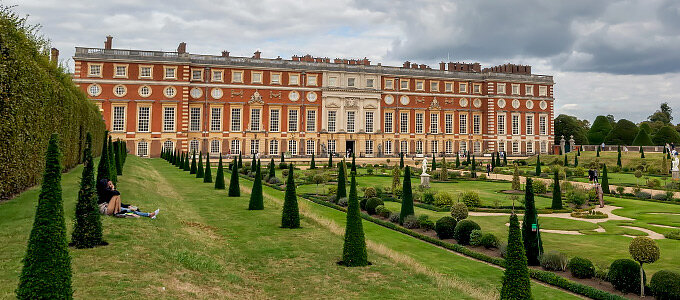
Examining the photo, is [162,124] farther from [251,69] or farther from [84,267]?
[84,267]

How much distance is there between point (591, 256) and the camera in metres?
11.3

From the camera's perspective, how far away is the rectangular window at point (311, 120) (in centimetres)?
5275

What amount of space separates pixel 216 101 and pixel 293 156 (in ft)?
34.2

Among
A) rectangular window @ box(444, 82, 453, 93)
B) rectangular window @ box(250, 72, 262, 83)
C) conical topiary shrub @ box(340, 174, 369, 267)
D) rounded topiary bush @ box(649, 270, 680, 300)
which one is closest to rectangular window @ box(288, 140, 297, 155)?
rectangular window @ box(250, 72, 262, 83)

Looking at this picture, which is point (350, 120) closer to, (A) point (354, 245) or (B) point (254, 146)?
(B) point (254, 146)

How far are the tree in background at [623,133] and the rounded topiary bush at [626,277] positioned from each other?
2268 inches

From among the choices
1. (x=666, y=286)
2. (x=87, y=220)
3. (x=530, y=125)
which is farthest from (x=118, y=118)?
(x=530, y=125)

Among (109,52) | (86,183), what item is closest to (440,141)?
(109,52)

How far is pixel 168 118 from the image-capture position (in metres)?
46.8

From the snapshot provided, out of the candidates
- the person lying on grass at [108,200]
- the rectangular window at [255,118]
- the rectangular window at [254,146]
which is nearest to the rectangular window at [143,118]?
the rectangular window at [255,118]

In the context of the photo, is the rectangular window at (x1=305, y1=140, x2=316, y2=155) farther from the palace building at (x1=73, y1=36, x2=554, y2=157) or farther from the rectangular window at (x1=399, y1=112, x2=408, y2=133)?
the rectangular window at (x1=399, y1=112, x2=408, y2=133)

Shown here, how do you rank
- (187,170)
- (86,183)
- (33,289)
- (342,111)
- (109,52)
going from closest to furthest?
(33,289) < (86,183) < (187,170) < (109,52) < (342,111)

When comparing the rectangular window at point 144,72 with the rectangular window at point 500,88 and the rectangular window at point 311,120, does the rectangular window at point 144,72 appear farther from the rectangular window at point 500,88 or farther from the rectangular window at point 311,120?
the rectangular window at point 500,88

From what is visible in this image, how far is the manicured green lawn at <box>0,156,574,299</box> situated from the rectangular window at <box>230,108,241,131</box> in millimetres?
36930
